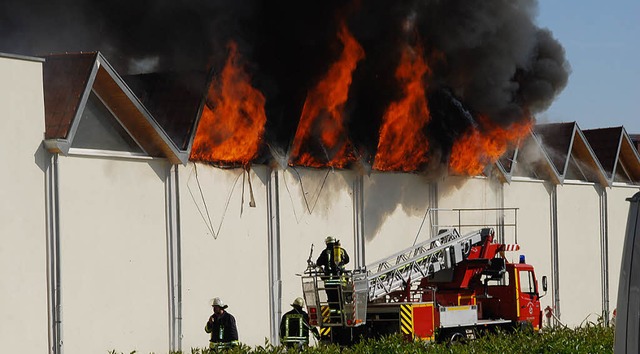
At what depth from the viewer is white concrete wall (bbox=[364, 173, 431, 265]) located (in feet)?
82.4

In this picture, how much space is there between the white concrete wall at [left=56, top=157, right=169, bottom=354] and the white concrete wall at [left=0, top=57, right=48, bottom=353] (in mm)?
476

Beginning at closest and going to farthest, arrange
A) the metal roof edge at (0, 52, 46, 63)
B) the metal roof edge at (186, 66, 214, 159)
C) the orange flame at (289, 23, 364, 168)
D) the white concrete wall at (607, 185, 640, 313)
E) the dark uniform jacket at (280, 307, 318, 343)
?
1. the dark uniform jacket at (280, 307, 318, 343)
2. the metal roof edge at (0, 52, 46, 63)
3. the metal roof edge at (186, 66, 214, 159)
4. the orange flame at (289, 23, 364, 168)
5. the white concrete wall at (607, 185, 640, 313)

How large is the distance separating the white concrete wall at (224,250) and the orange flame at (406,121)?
4333 mm

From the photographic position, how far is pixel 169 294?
19.9 meters

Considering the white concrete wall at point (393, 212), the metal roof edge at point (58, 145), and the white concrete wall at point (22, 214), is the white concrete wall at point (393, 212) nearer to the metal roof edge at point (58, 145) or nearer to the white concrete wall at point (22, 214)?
the metal roof edge at point (58, 145)

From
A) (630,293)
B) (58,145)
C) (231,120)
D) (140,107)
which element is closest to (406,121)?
(231,120)

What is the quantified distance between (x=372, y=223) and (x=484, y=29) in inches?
210

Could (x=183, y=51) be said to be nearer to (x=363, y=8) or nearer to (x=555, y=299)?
(x=363, y=8)

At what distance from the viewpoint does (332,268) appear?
18.8 meters

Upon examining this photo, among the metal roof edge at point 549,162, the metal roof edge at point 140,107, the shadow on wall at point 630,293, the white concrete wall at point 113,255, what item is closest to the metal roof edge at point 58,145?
the white concrete wall at point 113,255

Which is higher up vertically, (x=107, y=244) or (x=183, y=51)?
(x=183, y=51)

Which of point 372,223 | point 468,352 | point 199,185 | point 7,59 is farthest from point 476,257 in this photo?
point 7,59

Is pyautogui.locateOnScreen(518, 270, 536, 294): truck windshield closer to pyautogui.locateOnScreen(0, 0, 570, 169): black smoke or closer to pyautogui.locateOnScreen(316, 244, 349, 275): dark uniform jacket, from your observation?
pyautogui.locateOnScreen(0, 0, 570, 169): black smoke

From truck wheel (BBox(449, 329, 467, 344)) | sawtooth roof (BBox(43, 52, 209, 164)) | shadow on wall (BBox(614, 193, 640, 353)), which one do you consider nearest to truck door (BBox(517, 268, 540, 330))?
truck wheel (BBox(449, 329, 467, 344))
